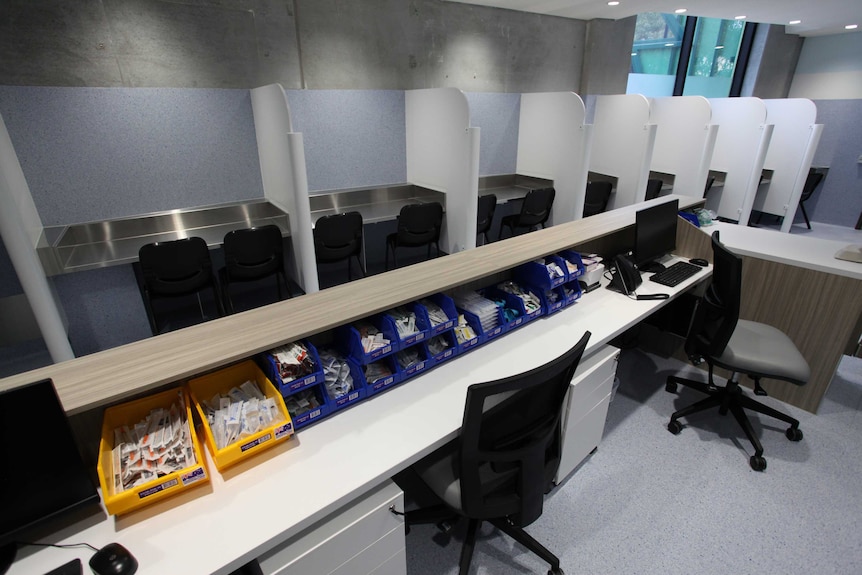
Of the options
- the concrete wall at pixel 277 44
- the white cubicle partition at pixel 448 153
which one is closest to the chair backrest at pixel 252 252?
the concrete wall at pixel 277 44

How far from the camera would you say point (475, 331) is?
1673 mm

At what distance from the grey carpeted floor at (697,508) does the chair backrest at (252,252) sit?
77.9 inches

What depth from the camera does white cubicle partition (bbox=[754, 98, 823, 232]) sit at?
4.90m

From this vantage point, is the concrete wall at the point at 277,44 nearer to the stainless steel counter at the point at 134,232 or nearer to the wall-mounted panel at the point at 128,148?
the wall-mounted panel at the point at 128,148

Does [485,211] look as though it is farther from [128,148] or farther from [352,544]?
[352,544]

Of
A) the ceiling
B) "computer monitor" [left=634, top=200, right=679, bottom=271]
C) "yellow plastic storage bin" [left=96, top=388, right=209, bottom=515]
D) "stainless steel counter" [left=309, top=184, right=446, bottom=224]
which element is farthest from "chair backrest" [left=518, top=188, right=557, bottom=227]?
"yellow plastic storage bin" [left=96, top=388, right=209, bottom=515]

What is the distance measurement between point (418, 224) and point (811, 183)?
565 centimetres

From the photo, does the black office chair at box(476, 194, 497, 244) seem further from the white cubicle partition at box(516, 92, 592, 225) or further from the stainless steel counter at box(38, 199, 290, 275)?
the stainless steel counter at box(38, 199, 290, 275)

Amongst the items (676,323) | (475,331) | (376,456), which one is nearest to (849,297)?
(676,323)

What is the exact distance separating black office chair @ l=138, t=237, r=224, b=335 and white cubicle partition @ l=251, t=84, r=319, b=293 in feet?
1.93

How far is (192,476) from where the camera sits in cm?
101

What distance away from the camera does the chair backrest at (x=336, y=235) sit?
9.90ft

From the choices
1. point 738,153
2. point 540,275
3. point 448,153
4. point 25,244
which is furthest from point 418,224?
point 738,153

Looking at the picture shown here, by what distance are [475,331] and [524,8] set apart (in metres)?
4.13
